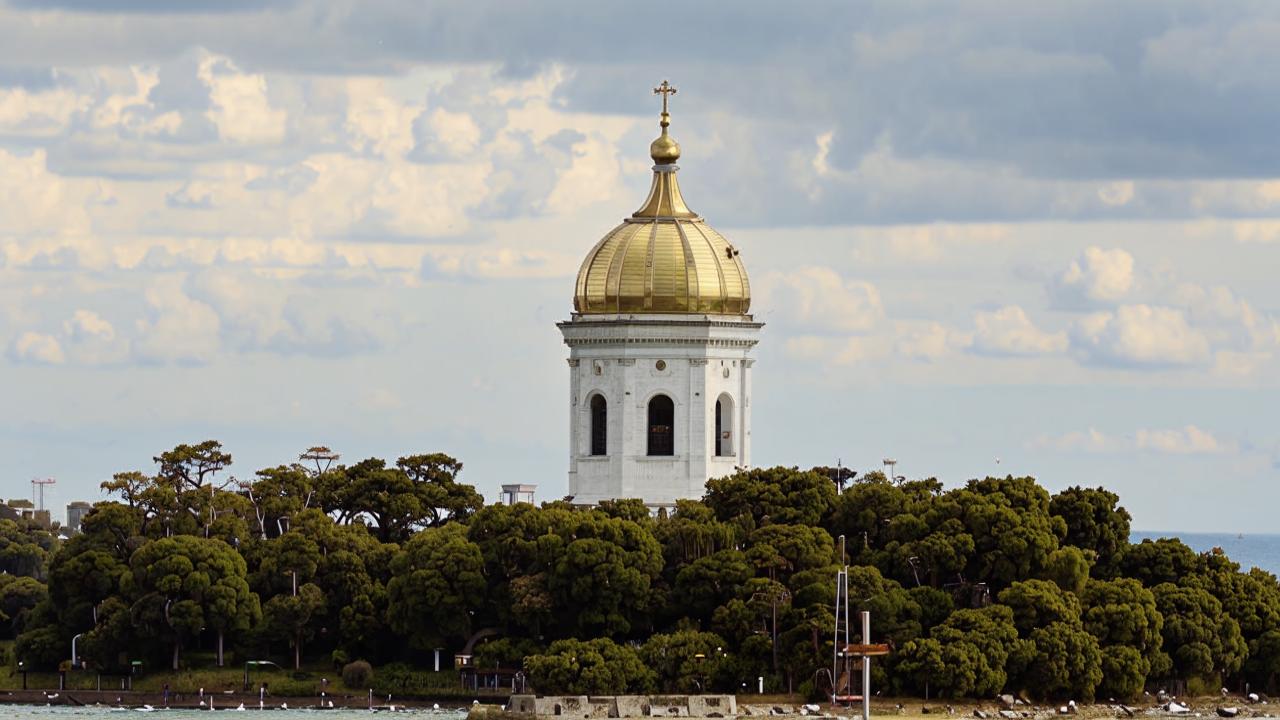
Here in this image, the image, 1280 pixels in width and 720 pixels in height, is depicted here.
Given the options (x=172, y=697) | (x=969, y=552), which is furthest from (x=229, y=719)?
(x=969, y=552)

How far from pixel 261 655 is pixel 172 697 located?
4.17m

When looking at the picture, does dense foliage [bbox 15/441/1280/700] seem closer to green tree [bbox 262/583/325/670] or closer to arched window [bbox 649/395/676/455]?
green tree [bbox 262/583/325/670]

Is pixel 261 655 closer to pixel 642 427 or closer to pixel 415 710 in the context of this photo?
pixel 415 710

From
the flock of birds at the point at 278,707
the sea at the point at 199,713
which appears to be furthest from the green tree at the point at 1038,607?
the flock of birds at the point at 278,707

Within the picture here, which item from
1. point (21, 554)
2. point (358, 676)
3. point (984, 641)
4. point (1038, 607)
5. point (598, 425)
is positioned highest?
point (598, 425)

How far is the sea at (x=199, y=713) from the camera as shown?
4943 inches

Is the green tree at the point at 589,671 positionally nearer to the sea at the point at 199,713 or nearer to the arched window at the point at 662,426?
the sea at the point at 199,713

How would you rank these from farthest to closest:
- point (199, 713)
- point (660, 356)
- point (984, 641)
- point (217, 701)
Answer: point (660, 356) < point (217, 701) < point (199, 713) < point (984, 641)

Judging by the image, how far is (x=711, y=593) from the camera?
126 m

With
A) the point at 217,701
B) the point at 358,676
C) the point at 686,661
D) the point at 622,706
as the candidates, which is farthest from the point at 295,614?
the point at 686,661

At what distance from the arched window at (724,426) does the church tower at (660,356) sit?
0.04 m

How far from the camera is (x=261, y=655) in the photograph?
133 metres

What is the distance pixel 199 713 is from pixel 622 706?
720 inches

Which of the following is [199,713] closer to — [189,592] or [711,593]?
[189,592]
